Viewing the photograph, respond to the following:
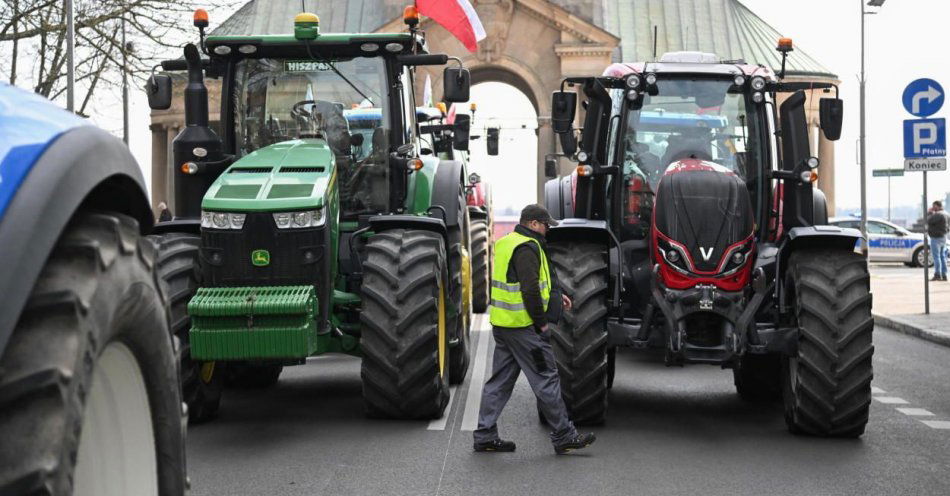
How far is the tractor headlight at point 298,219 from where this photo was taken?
33.5ft

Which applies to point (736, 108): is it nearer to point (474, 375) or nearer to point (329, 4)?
point (474, 375)

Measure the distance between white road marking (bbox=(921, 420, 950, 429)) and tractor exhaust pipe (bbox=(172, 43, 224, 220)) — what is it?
5.82m

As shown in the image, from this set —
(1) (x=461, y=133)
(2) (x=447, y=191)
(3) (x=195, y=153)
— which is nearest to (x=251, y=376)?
(2) (x=447, y=191)

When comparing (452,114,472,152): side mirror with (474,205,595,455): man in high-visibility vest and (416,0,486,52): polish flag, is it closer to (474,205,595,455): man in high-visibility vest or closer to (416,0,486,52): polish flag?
(416,0,486,52): polish flag

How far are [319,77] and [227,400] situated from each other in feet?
9.42

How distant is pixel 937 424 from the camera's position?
1143 centimetres

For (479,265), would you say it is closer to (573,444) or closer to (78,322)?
(573,444)

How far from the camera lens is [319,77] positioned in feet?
38.2

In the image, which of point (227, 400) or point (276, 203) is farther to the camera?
point (227, 400)

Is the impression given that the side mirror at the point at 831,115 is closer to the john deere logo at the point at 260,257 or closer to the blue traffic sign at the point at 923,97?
the john deere logo at the point at 260,257

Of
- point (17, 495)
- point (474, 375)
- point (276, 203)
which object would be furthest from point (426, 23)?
point (17, 495)

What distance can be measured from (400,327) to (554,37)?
49955 mm

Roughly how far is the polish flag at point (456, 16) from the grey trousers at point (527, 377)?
1536 cm

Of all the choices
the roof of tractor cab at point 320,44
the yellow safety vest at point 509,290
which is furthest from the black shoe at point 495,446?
the roof of tractor cab at point 320,44
